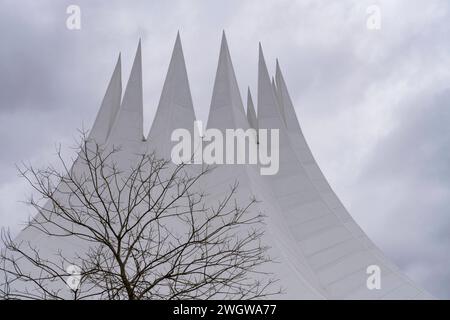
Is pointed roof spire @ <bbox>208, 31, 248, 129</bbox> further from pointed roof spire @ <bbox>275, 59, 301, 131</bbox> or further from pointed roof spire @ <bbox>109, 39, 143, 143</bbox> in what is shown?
pointed roof spire @ <bbox>275, 59, 301, 131</bbox>

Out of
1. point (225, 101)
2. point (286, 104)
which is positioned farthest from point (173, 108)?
point (286, 104)

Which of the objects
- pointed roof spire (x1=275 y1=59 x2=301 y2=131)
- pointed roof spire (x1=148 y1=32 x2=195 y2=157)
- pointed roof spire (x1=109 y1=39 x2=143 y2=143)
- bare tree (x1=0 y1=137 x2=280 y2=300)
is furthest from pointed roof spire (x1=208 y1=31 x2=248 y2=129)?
pointed roof spire (x1=275 y1=59 x2=301 y2=131)

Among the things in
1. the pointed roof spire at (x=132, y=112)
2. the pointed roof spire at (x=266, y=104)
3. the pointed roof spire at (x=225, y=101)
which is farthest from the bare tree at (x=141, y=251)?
the pointed roof spire at (x=266, y=104)

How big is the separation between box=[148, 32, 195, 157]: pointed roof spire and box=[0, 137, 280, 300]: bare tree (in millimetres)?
928

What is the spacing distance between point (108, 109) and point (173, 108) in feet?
9.15

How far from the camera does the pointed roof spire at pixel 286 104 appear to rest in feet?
54.1

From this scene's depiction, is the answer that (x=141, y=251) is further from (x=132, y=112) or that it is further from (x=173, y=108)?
(x=132, y=112)

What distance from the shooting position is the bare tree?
10.9 feet

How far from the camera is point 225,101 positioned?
551 inches

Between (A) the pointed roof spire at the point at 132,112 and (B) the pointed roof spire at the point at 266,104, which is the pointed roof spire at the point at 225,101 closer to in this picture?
(B) the pointed roof spire at the point at 266,104

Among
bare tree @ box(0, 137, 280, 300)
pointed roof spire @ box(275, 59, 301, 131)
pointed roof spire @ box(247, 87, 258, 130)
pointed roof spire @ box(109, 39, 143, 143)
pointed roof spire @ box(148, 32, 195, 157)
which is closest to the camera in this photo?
bare tree @ box(0, 137, 280, 300)

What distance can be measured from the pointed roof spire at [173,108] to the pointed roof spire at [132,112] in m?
0.90
